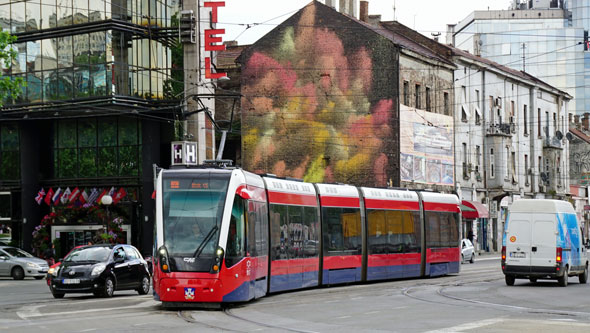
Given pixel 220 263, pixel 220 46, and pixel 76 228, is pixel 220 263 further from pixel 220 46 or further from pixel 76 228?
pixel 76 228

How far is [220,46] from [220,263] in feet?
97.0

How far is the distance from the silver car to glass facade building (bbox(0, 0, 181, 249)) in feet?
29.6

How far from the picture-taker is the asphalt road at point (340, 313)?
16.8 meters

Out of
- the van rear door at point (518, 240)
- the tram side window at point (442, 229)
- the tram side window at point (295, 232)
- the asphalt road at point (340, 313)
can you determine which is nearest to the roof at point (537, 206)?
the van rear door at point (518, 240)

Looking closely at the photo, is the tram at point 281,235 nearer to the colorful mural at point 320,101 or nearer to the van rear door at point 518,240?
the van rear door at point 518,240

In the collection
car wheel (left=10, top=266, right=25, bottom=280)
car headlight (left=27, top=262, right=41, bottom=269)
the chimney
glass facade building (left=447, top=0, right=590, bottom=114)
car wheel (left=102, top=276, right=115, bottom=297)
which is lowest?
car wheel (left=10, top=266, right=25, bottom=280)

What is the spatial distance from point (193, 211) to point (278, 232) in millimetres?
4324

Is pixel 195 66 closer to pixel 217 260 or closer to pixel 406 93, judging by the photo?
pixel 406 93

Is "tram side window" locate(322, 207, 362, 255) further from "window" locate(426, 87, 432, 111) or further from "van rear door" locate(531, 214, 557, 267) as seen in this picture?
"window" locate(426, 87, 432, 111)

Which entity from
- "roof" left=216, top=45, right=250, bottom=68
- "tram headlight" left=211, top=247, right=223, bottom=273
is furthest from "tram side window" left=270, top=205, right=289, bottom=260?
"roof" left=216, top=45, right=250, bottom=68

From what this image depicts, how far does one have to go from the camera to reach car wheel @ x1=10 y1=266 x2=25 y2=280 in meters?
43.5

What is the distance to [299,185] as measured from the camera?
1053 inches

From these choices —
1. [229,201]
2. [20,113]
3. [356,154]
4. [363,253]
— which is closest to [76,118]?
[20,113]

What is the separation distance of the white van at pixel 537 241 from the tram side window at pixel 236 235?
37.0 feet
